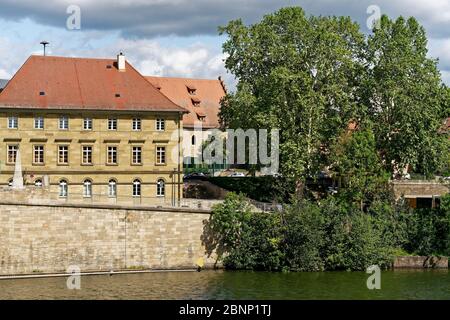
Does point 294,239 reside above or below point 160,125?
below

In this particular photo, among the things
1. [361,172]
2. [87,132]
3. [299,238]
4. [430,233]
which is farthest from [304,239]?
[87,132]

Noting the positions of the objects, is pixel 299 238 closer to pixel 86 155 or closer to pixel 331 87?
pixel 331 87

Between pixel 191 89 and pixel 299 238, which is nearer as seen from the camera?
pixel 299 238

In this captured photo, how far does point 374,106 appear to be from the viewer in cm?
5712

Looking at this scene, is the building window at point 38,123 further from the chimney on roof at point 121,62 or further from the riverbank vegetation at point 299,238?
the riverbank vegetation at point 299,238

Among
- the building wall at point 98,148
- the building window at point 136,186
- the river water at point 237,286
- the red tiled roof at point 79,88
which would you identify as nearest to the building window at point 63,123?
the building wall at point 98,148

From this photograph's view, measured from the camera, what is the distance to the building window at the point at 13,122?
53.6 metres

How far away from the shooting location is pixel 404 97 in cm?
5491

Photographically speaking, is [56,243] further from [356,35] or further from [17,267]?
[356,35]

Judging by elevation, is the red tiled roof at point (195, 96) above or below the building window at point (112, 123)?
above

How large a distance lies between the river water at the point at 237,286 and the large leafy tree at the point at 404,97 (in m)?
11.1

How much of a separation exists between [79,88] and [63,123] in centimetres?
290

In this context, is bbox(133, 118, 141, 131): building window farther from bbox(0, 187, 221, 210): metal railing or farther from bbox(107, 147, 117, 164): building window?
bbox(0, 187, 221, 210): metal railing
